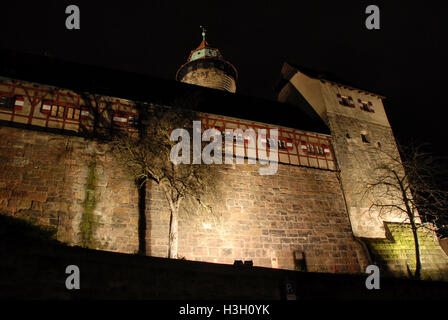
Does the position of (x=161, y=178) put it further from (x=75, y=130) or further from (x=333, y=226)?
(x=333, y=226)

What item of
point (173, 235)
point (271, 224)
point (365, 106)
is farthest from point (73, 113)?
point (365, 106)

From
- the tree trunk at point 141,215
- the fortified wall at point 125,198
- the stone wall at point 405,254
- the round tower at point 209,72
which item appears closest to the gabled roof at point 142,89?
the fortified wall at point 125,198

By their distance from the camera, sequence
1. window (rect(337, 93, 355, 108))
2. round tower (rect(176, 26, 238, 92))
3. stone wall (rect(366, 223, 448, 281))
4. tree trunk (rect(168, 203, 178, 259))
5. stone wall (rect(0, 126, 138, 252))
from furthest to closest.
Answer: round tower (rect(176, 26, 238, 92)) → window (rect(337, 93, 355, 108)) → stone wall (rect(366, 223, 448, 281)) → tree trunk (rect(168, 203, 178, 259)) → stone wall (rect(0, 126, 138, 252))

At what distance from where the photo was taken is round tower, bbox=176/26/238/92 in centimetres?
2092

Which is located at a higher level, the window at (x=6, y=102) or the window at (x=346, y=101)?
the window at (x=346, y=101)

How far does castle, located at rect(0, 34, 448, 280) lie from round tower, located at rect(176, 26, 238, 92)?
544cm

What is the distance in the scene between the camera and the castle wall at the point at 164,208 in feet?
27.3

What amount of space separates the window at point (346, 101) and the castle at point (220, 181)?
0.35 metres

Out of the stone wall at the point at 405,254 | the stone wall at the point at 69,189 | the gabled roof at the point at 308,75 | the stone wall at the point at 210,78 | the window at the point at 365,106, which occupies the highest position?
the stone wall at the point at 210,78

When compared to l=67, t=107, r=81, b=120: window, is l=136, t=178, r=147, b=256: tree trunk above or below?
below

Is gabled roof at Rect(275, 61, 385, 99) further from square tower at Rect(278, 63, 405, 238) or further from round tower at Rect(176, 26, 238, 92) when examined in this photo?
round tower at Rect(176, 26, 238, 92)

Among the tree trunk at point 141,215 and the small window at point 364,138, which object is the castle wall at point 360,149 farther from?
the tree trunk at point 141,215

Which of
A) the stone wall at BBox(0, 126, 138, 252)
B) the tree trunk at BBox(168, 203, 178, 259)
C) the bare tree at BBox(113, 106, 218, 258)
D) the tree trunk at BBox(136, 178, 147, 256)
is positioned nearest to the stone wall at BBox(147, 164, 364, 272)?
the tree trunk at BBox(136, 178, 147, 256)

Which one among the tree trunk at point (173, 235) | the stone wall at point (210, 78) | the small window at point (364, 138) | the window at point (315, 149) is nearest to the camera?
the tree trunk at point (173, 235)
